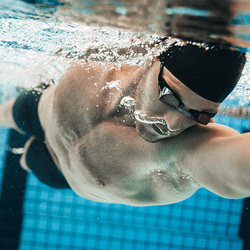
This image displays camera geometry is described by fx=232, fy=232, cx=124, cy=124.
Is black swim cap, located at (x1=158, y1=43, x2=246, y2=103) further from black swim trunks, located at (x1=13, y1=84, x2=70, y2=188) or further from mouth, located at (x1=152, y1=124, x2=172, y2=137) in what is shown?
black swim trunks, located at (x1=13, y1=84, x2=70, y2=188)

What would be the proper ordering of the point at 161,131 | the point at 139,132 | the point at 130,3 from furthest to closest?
the point at 139,132 < the point at 161,131 < the point at 130,3

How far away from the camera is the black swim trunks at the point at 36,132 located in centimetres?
248

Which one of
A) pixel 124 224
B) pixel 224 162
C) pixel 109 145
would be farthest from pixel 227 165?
pixel 124 224

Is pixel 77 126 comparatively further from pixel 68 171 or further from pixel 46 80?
pixel 46 80

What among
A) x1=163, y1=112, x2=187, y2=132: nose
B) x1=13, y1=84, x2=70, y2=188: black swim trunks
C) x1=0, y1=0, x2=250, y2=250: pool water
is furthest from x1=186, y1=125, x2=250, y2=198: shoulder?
x1=13, y1=84, x2=70, y2=188: black swim trunks

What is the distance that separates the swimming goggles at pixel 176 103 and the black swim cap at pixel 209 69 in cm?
7

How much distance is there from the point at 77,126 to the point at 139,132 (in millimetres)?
516

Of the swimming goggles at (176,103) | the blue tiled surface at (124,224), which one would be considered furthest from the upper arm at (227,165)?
the blue tiled surface at (124,224)

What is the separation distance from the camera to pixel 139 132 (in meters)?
1.54

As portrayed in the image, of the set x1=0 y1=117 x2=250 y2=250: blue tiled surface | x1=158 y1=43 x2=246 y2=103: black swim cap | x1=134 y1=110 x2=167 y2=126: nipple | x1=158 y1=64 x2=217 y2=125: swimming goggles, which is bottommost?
x1=0 y1=117 x2=250 y2=250: blue tiled surface

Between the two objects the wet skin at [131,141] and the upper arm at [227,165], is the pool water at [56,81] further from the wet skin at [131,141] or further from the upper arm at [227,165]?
the upper arm at [227,165]

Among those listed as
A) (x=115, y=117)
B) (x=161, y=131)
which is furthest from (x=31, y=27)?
(x=161, y=131)

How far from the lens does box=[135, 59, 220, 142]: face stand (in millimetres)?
1128

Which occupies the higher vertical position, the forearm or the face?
the face
